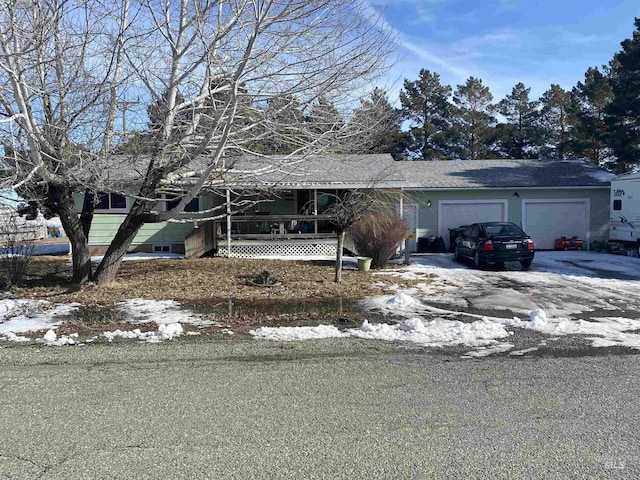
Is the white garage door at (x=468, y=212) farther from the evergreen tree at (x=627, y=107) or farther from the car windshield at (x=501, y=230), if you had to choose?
the evergreen tree at (x=627, y=107)

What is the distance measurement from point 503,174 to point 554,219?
276cm

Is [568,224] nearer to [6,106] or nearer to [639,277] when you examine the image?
[639,277]

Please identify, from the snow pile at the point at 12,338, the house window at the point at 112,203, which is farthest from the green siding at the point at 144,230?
the snow pile at the point at 12,338

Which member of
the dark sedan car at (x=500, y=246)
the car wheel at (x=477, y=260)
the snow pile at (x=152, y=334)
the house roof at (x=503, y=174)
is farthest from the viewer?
the house roof at (x=503, y=174)

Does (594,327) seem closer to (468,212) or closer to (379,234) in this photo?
(379,234)

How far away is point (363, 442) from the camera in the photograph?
13.2 ft

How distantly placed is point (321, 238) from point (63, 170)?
Answer: 30.1ft

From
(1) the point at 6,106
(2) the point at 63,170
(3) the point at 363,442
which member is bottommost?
(3) the point at 363,442

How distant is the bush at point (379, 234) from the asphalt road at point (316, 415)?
853 centimetres

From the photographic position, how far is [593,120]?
32062 millimetres

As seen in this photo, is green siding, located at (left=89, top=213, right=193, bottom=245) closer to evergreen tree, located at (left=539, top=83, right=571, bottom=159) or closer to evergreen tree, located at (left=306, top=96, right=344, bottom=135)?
evergreen tree, located at (left=306, top=96, right=344, bottom=135)

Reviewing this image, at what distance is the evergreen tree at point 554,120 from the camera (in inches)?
1539

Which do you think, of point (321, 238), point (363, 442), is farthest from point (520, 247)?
point (363, 442)

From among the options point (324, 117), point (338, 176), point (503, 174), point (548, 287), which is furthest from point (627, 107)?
point (324, 117)
